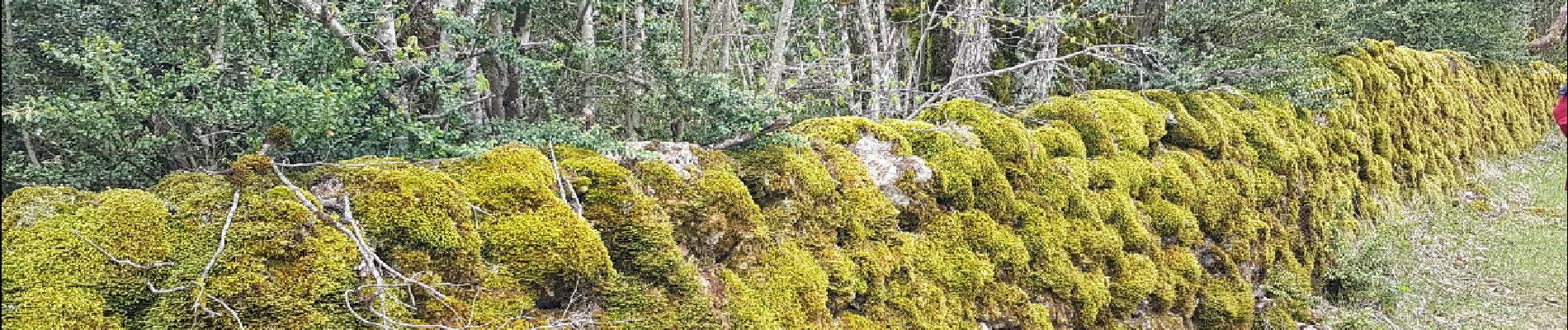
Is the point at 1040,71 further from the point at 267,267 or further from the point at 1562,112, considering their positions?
the point at 267,267

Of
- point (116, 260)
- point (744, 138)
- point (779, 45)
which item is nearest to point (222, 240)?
point (116, 260)

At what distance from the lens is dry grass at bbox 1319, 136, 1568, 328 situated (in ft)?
25.7

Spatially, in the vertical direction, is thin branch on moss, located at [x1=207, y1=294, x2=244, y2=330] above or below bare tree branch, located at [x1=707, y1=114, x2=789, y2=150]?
below

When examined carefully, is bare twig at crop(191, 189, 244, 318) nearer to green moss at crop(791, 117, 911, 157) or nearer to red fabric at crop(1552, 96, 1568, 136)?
green moss at crop(791, 117, 911, 157)

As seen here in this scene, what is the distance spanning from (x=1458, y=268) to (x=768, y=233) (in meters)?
8.48

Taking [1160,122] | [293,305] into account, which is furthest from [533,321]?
[1160,122]

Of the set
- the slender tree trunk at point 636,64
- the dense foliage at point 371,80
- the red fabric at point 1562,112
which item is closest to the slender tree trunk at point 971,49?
the dense foliage at point 371,80

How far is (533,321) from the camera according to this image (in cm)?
332

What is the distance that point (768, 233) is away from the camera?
13.8ft

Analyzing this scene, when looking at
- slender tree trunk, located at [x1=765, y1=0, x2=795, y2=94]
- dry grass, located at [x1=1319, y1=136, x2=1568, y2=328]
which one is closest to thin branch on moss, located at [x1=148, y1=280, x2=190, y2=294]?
slender tree trunk, located at [x1=765, y1=0, x2=795, y2=94]

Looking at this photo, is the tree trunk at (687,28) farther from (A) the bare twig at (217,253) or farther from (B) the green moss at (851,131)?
(A) the bare twig at (217,253)

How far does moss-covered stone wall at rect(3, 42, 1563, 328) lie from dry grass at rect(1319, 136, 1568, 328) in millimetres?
478

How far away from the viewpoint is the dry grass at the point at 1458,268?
7.82 meters

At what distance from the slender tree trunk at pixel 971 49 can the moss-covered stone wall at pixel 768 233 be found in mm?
1208
